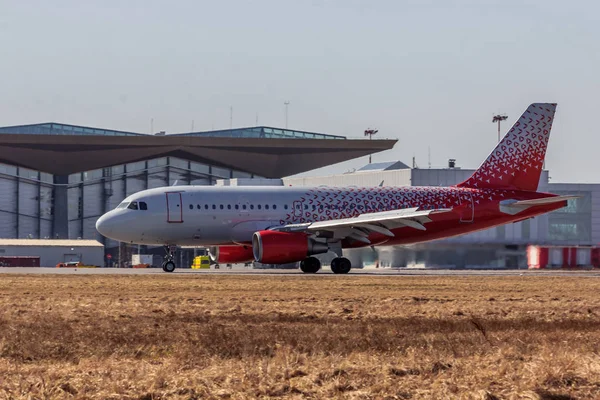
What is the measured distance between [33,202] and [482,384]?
81.4m

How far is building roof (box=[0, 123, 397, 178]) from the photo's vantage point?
3423 inches

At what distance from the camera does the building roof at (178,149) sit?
86.9 meters

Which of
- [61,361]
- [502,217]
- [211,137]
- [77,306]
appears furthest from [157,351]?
[211,137]

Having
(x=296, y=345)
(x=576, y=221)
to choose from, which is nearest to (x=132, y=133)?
(x=576, y=221)

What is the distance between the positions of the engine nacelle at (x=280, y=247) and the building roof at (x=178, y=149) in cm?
4320

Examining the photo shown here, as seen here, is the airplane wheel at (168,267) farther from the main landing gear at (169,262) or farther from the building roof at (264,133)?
the building roof at (264,133)

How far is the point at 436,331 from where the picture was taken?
19797 mm

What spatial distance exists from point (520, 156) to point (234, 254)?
588 inches

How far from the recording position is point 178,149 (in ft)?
295

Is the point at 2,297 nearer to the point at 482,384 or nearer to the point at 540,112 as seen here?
the point at 482,384

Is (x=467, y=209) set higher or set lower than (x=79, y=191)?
lower

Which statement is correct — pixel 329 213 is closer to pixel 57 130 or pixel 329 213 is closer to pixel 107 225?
pixel 107 225

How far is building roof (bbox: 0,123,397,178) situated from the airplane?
3863cm

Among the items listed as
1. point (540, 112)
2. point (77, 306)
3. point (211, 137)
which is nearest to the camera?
point (77, 306)
